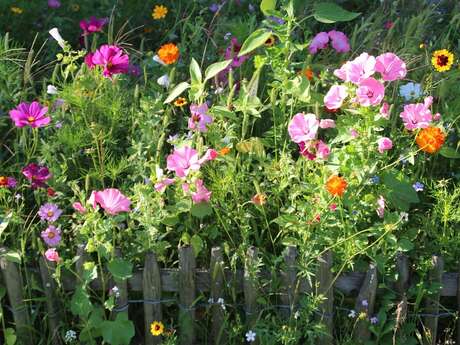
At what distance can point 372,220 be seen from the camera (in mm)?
2729

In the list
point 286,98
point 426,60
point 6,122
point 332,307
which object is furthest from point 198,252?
point 426,60

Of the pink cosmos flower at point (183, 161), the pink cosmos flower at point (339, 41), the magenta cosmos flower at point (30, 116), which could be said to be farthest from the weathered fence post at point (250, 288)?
the pink cosmos flower at point (339, 41)

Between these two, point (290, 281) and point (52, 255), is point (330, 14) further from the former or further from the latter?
point (52, 255)

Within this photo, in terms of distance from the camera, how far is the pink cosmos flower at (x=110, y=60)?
284cm

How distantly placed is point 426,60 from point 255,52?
757mm

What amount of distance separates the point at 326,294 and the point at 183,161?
0.64m

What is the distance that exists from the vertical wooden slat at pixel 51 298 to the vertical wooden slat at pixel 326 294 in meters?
0.88

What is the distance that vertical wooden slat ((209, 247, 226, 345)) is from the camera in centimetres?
248

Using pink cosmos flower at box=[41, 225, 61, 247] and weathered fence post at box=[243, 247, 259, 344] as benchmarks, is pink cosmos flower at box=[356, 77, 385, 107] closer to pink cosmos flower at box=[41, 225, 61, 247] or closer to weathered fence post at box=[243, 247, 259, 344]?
weathered fence post at box=[243, 247, 259, 344]

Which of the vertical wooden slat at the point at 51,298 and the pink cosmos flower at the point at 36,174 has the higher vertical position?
the pink cosmos flower at the point at 36,174

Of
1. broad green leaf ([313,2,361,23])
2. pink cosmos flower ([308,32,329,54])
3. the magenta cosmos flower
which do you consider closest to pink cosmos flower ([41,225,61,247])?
the magenta cosmos flower

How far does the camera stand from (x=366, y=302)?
8.24 feet

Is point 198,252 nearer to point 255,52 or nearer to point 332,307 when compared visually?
point 332,307

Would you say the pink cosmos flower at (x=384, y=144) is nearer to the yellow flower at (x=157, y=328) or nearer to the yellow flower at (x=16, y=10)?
the yellow flower at (x=157, y=328)
